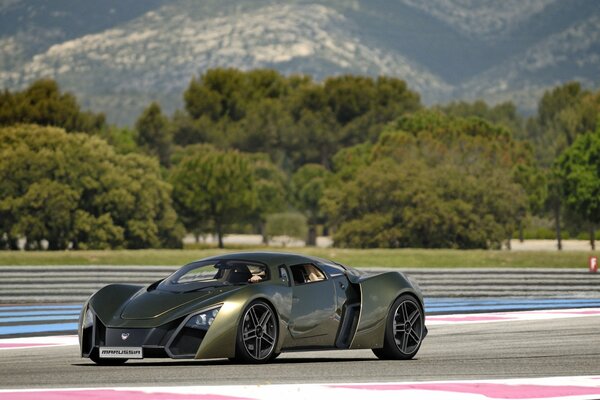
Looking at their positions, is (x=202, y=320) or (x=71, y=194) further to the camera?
(x=71, y=194)

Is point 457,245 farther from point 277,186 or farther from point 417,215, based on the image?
point 277,186

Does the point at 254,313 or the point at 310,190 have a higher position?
the point at 310,190

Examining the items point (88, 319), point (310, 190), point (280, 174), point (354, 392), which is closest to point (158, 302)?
point (88, 319)

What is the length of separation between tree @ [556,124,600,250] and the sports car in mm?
56580

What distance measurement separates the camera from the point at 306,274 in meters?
12.9

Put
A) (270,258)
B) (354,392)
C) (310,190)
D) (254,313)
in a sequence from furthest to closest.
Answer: (310,190) < (270,258) < (254,313) < (354,392)

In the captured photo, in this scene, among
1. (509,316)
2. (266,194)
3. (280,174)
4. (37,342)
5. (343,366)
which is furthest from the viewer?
(280,174)

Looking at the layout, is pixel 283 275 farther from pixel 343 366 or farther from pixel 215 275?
pixel 343 366

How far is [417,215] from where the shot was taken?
55.0m

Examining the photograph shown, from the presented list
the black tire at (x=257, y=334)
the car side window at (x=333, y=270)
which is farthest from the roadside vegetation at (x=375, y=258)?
the black tire at (x=257, y=334)

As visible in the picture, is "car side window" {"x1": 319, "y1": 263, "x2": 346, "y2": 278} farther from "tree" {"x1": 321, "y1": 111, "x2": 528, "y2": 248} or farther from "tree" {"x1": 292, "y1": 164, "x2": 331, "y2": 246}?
"tree" {"x1": 292, "y1": 164, "x2": 331, "y2": 246}

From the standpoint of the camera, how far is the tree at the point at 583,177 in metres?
70.2

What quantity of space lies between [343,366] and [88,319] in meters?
2.37

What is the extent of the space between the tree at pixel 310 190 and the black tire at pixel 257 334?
81.3m
